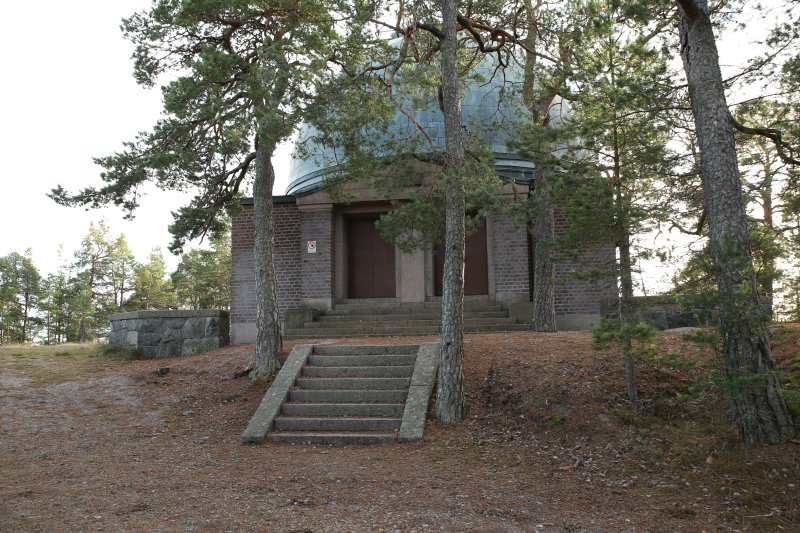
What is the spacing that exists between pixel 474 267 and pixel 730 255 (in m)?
9.84

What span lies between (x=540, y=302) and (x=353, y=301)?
4.87 metres

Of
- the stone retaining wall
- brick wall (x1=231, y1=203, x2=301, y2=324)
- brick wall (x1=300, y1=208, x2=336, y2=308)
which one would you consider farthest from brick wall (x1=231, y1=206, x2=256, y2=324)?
brick wall (x1=300, y1=208, x2=336, y2=308)

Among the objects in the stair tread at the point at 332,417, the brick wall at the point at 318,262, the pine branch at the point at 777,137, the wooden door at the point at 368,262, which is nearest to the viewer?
the pine branch at the point at 777,137

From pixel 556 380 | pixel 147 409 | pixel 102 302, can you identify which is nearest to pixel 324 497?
pixel 556 380

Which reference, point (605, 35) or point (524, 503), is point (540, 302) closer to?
point (605, 35)

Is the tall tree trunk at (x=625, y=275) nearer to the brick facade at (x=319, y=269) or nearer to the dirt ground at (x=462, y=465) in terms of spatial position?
the dirt ground at (x=462, y=465)

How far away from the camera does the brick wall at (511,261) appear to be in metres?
13.8

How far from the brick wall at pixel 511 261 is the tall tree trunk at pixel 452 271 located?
5.86 m

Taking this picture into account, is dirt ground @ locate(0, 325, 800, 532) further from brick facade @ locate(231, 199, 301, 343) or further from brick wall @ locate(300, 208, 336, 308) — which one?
brick facade @ locate(231, 199, 301, 343)

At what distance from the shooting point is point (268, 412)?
8211mm

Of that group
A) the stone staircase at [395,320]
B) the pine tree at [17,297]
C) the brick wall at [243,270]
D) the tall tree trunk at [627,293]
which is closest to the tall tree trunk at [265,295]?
the stone staircase at [395,320]

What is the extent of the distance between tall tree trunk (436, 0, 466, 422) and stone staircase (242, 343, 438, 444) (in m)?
0.41

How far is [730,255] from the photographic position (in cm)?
518

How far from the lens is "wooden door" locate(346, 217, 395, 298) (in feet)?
50.8
